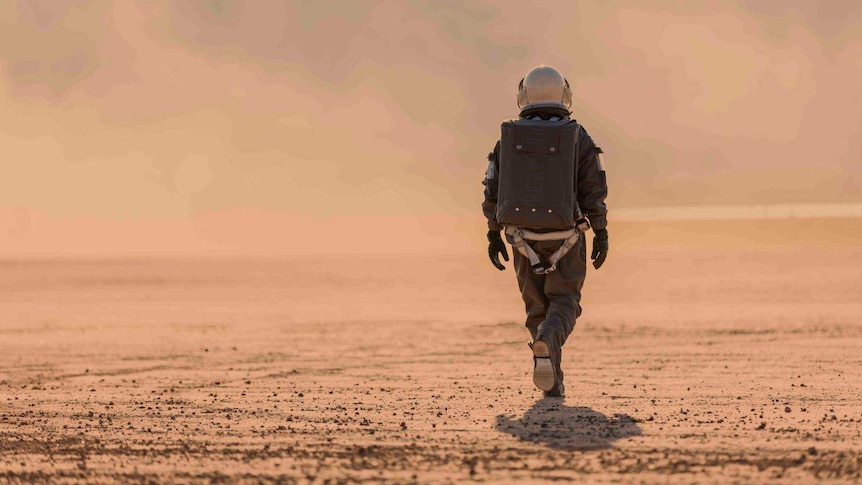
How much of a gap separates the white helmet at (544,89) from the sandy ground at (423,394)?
7.19 feet

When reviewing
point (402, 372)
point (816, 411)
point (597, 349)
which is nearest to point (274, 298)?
point (597, 349)

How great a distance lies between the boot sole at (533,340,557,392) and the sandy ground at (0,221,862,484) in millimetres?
172

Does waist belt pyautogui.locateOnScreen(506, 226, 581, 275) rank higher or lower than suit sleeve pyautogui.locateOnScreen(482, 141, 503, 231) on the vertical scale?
lower

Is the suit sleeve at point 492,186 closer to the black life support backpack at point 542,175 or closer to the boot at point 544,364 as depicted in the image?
the black life support backpack at point 542,175


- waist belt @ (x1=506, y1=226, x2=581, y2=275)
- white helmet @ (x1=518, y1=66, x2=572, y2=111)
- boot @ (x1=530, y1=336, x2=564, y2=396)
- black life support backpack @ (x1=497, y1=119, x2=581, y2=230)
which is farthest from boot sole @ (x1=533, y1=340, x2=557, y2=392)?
white helmet @ (x1=518, y1=66, x2=572, y2=111)

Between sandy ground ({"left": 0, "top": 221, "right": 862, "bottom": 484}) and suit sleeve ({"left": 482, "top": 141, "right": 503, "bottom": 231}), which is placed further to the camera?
suit sleeve ({"left": 482, "top": 141, "right": 503, "bottom": 231})

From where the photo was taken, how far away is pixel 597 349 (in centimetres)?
1459

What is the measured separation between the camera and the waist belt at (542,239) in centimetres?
902

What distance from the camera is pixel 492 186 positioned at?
9.37 metres

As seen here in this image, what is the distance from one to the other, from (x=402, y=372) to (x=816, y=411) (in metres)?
4.57

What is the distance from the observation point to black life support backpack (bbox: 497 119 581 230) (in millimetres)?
8852

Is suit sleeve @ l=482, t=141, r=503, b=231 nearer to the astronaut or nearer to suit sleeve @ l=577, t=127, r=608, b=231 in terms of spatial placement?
the astronaut

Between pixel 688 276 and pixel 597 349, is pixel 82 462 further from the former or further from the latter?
pixel 688 276

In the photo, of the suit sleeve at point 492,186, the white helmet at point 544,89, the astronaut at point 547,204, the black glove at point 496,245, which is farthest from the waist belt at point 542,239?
the white helmet at point 544,89
